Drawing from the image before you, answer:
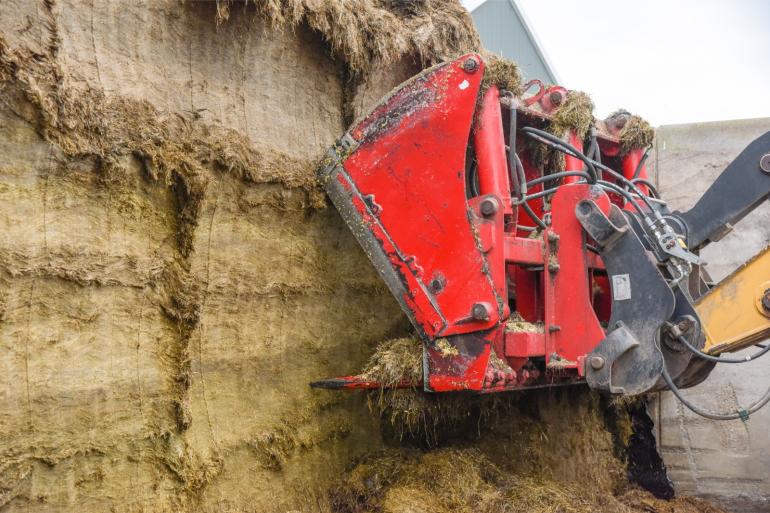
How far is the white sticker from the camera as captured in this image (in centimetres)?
311

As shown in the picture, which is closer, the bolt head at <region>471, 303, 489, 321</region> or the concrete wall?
the bolt head at <region>471, 303, 489, 321</region>

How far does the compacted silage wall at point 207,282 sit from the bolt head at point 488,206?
34.7 inches

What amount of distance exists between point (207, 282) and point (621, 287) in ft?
5.84

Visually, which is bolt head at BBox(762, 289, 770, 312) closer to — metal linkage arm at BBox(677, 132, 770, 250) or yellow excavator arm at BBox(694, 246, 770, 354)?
yellow excavator arm at BBox(694, 246, 770, 354)

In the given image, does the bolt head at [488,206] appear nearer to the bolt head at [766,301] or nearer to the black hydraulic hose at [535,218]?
the black hydraulic hose at [535,218]

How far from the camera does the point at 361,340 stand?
3.88 meters

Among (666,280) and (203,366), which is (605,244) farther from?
(203,366)

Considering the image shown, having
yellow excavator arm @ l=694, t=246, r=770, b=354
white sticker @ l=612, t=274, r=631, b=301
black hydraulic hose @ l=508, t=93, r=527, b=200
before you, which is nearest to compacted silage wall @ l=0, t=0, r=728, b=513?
black hydraulic hose @ l=508, t=93, r=527, b=200

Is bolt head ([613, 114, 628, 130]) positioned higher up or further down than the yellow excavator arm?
higher up

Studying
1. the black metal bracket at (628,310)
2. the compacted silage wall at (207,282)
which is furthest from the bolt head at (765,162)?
the compacted silage wall at (207,282)

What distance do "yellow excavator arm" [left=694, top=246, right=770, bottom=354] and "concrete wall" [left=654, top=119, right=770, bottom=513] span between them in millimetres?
2147

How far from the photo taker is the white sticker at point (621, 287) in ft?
10.2

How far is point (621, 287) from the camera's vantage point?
3129 mm

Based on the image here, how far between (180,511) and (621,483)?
2960 millimetres
